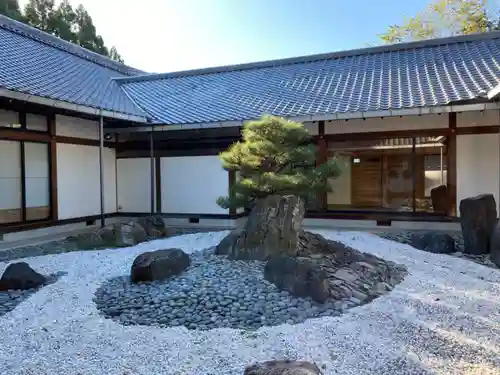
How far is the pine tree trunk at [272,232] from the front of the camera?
16.1ft

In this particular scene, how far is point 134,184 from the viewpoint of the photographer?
30.8 feet

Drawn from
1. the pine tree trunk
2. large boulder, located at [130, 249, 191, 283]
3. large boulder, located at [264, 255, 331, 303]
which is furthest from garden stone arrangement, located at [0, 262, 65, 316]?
large boulder, located at [264, 255, 331, 303]

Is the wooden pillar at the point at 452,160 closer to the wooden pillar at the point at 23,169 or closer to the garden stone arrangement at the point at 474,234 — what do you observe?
the garden stone arrangement at the point at 474,234

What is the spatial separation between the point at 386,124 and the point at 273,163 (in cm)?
350

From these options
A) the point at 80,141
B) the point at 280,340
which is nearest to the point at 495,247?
the point at 280,340

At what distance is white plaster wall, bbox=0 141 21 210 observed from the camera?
6.86 meters

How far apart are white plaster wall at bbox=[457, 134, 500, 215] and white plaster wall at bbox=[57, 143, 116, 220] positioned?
23.4ft

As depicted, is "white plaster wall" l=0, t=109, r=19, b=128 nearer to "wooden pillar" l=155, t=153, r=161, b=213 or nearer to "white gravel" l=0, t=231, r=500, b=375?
"wooden pillar" l=155, t=153, r=161, b=213

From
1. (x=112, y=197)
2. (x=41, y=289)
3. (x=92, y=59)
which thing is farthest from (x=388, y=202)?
(x=92, y=59)

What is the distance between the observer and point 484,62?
28.9ft

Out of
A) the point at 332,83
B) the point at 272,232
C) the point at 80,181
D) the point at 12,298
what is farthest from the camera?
the point at 332,83

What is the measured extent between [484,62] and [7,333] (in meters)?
9.59

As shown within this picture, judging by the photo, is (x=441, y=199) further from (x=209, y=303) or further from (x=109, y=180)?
(x=109, y=180)

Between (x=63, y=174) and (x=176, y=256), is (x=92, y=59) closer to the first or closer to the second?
(x=63, y=174)
